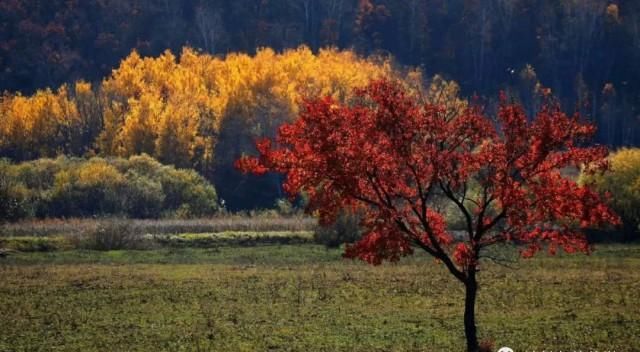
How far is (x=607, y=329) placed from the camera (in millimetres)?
31891

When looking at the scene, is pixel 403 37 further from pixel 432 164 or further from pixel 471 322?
pixel 471 322

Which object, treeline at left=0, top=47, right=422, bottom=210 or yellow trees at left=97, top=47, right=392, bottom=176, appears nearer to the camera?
yellow trees at left=97, top=47, right=392, bottom=176

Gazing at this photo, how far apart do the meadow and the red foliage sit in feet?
11.8

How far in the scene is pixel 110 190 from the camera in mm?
101938

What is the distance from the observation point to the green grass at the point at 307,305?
3148cm

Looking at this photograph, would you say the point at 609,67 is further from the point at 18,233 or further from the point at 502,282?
the point at 502,282

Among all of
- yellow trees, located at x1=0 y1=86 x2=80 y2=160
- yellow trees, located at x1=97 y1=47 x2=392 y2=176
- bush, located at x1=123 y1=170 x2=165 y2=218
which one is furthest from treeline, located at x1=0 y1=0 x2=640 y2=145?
bush, located at x1=123 y1=170 x2=165 y2=218

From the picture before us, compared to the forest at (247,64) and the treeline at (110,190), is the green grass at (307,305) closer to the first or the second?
the treeline at (110,190)

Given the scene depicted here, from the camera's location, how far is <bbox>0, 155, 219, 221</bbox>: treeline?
102m

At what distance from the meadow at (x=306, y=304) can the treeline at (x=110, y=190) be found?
38081 millimetres

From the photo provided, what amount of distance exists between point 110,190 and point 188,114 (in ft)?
109

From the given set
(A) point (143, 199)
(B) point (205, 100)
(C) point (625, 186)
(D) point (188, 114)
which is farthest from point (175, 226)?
(B) point (205, 100)

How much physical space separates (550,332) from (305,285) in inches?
686

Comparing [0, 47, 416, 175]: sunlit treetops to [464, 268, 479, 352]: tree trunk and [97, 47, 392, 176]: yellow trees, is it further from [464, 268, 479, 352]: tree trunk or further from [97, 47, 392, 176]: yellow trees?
[464, 268, 479, 352]: tree trunk
